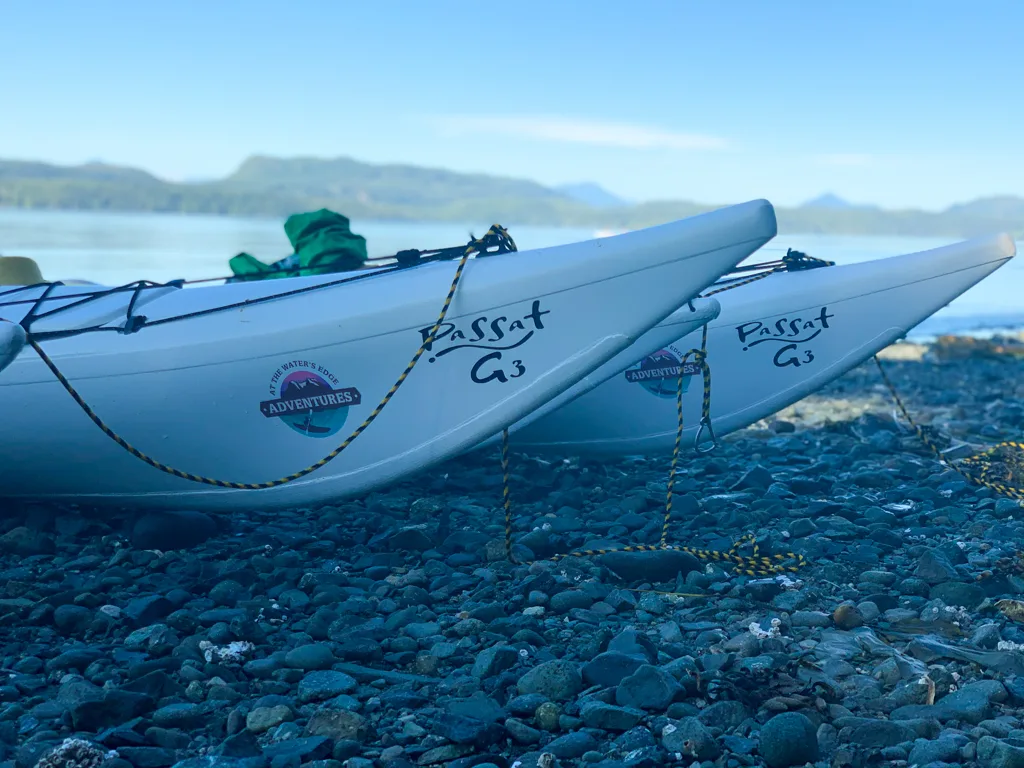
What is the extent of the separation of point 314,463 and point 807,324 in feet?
14.7

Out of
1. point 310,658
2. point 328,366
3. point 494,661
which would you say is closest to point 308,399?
point 328,366

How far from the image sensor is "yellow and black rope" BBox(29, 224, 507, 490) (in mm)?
5371

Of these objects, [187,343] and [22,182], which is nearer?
[187,343]

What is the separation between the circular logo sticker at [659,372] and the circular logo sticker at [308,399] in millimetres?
2606

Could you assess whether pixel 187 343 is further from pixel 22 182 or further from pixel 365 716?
pixel 22 182

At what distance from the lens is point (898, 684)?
148 inches

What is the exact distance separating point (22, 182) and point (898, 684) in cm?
19301

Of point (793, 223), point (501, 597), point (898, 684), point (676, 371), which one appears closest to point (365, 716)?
point (501, 597)

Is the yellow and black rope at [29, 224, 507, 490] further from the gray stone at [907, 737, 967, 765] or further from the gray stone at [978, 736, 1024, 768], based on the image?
the gray stone at [978, 736, 1024, 768]

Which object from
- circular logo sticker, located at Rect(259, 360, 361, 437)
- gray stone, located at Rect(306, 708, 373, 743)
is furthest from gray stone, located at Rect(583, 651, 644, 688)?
circular logo sticker, located at Rect(259, 360, 361, 437)

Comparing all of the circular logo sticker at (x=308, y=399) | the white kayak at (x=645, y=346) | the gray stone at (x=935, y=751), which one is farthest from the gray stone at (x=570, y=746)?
the white kayak at (x=645, y=346)

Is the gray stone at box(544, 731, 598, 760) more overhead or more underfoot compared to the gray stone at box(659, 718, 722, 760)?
more underfoot

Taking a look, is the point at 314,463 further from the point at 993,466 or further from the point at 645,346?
the point at 993,466

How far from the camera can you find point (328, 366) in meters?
5.50
